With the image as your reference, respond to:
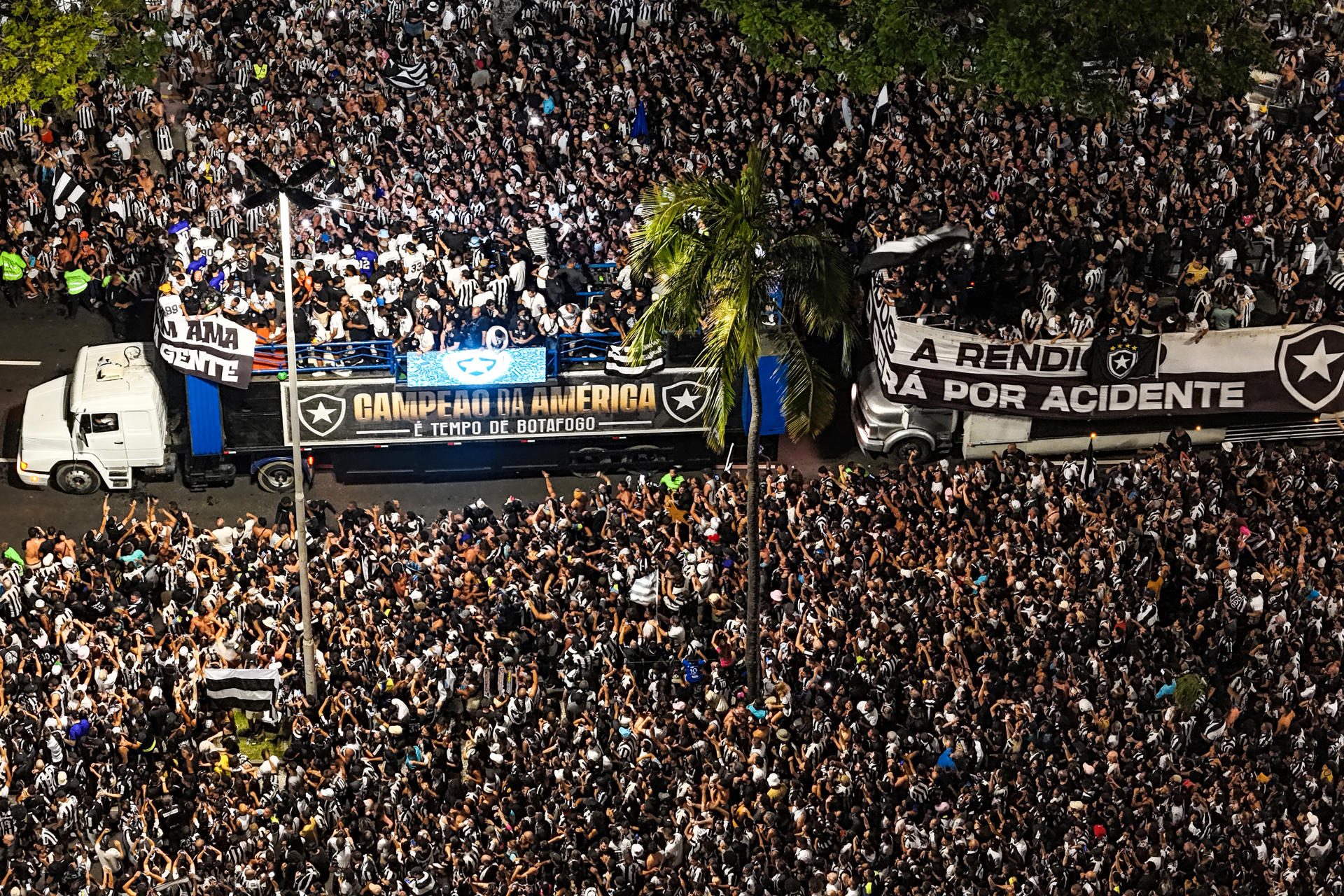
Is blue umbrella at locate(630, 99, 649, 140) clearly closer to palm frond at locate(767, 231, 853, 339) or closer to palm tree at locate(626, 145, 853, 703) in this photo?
palm tree at locate(626, 145, 853, 703)

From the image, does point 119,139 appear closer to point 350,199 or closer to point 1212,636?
point 350,199

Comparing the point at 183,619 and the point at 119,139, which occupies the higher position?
the point at 119,139

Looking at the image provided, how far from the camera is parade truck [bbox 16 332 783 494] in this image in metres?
37.5

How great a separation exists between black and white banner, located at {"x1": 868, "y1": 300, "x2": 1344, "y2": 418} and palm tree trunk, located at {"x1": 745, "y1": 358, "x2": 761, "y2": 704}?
20.4 ft

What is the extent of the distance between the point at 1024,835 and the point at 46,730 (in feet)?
47.8

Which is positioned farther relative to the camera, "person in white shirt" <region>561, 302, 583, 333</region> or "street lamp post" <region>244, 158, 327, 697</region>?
"person in white shirt" <region>561, 302, 583, 333</region>

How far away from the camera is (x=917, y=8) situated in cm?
4294

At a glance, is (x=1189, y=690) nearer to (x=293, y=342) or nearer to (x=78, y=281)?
(x=293, y=342)

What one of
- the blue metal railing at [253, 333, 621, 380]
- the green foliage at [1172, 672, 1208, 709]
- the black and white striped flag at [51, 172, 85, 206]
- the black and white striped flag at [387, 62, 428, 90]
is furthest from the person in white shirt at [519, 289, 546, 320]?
the green foliage at [1172, 672, 1208, 709]

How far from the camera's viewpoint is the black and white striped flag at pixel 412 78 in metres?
44.6

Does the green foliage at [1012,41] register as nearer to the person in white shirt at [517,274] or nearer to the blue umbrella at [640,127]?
the blue umbrella at [640,127]

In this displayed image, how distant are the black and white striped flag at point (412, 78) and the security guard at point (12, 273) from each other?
8473 millimetres

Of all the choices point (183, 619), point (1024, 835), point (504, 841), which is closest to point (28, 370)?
point (183, 619)

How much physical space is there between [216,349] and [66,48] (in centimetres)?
1014
